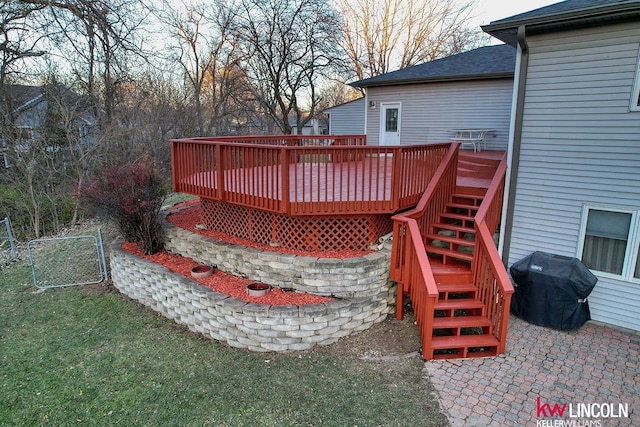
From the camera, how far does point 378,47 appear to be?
23.1 m

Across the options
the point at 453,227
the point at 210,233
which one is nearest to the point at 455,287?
the point at 453,227

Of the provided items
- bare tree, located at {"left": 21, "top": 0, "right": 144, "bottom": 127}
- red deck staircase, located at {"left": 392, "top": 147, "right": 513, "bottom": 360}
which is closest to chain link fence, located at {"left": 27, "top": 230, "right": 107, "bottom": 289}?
bare tree, located at {"left": 21, "top": 0, "right": 144, "bottom": 127}

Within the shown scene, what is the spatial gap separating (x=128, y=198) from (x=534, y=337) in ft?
21.2

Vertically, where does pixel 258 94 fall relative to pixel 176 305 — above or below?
above

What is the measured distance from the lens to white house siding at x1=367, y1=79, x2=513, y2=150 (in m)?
9.11

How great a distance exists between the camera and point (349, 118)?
1466cm

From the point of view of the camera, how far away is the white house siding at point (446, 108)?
9.11 metres

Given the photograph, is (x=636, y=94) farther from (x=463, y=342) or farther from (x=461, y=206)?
(x=463, y=342)

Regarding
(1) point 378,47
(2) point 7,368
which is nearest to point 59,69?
(2) point 7,368

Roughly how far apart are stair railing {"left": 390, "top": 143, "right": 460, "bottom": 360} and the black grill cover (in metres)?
1.58

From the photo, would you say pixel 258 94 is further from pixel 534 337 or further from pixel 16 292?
pixel 534 337

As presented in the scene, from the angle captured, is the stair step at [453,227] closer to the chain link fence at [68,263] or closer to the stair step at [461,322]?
the stair step at [461,322]

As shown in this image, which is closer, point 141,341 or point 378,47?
point 141,341

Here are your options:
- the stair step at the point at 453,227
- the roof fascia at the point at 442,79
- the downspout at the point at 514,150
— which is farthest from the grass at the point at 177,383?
the roof fascia at the point at 442,79
